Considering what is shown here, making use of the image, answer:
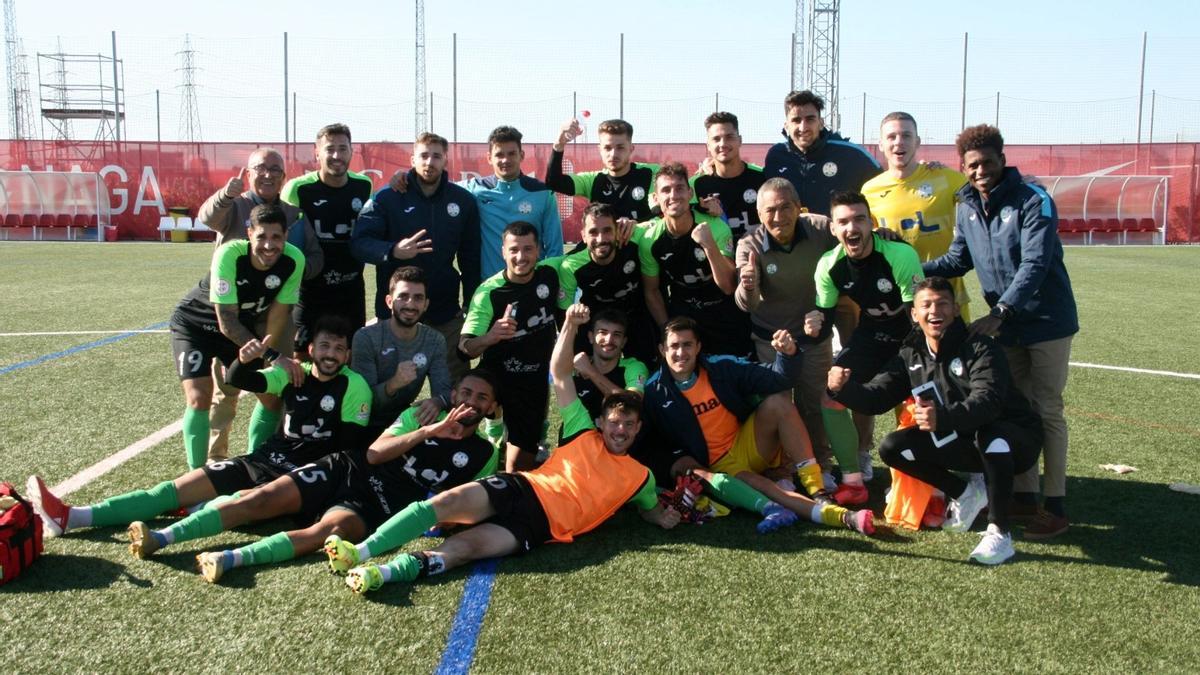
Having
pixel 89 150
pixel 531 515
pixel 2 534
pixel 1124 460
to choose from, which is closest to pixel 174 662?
pixel 2 534

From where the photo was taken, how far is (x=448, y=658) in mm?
3158

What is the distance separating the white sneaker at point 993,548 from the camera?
3.98 metres

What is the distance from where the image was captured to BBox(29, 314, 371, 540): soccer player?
4.47m

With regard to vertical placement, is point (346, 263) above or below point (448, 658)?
above

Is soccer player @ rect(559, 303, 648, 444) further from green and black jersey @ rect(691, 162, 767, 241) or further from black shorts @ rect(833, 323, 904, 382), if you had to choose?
black shorts @ rect(833, 323, 904, 382)

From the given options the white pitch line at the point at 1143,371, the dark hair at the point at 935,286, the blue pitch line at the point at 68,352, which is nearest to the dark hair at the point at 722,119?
the dark hair at the point at 935,286

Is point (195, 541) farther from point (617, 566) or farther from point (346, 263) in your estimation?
point (346, 263)

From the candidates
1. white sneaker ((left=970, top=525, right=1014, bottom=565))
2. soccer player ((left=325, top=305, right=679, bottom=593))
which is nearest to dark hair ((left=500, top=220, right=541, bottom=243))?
soccer player ((left=325, top=305, right=679, bottom=593))

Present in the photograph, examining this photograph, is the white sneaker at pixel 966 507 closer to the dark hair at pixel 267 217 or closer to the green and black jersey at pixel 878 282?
the green and black jersey at pixel 878 282

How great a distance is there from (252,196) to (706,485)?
317 centimetres

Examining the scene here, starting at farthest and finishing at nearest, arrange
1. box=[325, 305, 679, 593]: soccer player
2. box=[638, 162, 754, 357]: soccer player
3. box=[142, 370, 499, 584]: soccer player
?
box=[638, 162, 754, 357]: soccer player
box=[142, 370, 499, 584]: soccer player
box=[325, 305, 679, 593]: soccer player

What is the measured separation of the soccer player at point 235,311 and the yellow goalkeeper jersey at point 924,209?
10.9 feet

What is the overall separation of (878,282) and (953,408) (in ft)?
2.69

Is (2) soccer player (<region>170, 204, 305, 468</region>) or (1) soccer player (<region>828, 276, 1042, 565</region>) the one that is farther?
(2) soccer player (<region>170, 204, 305, 468</region>)
